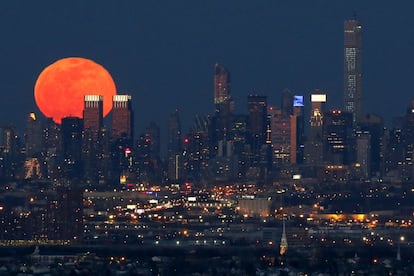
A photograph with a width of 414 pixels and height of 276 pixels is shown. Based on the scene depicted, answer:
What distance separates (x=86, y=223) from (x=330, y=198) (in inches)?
911

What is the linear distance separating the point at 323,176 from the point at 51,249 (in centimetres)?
5296

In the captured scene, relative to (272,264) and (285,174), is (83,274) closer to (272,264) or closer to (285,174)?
(272,264)

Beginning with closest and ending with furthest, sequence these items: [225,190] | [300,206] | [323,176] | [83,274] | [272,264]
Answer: [83,274], [272,264], [300,206], [225,190], [323,176]

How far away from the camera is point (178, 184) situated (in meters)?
131

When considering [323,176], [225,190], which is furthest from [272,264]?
[323,176]

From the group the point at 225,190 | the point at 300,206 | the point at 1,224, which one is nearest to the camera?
the point at 1,224

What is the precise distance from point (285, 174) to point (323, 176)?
4149 millimetres

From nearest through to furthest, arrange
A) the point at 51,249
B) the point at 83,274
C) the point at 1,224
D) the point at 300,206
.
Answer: the point at 83,274, the point at 51,249, the point at 1,224, the point at 300,206

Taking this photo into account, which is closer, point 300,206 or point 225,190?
point 300,206

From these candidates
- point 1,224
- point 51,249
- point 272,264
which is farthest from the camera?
point 1,224

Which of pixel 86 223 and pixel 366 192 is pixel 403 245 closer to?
pixel 86 223

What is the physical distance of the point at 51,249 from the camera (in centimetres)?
8500

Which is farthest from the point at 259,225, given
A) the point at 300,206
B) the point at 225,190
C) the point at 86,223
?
the point at 225,190

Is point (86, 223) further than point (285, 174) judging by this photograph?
No
